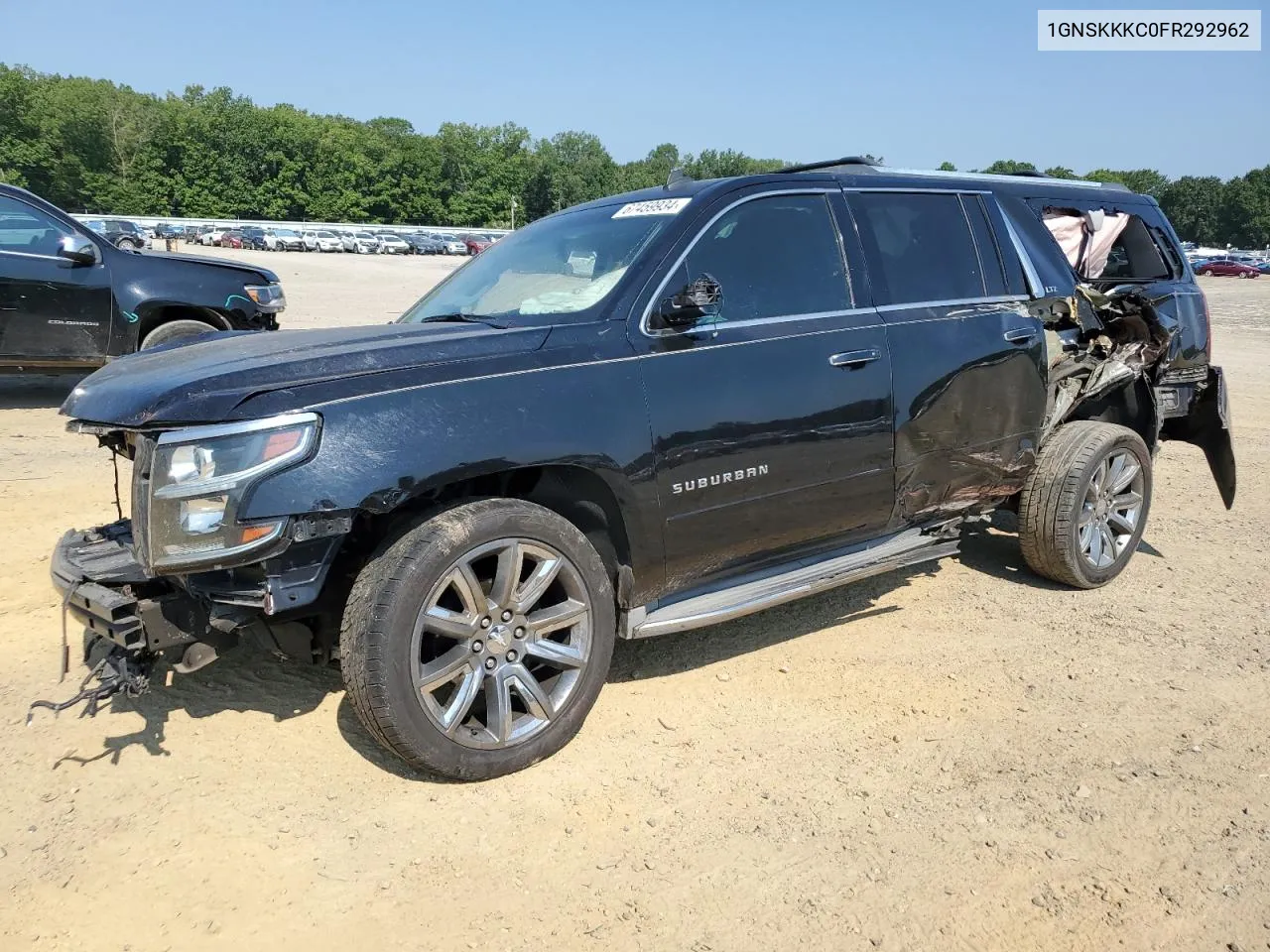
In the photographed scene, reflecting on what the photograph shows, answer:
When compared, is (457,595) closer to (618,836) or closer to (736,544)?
(618,836)

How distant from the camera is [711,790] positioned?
319cm

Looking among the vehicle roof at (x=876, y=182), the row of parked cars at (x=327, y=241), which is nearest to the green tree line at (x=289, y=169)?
the row of parked cars at (x=327, y=241)

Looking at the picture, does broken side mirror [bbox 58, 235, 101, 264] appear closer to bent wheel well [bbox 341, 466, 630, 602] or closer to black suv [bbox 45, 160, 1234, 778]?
black suv [bbox 45, 160, 1234, 778]

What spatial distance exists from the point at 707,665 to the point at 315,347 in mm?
2079

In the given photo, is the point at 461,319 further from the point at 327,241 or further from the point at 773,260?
the point at 327,241

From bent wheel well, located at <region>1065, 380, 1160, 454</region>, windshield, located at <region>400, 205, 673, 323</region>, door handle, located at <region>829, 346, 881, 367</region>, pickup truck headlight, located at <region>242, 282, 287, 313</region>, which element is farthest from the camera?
pickup truck headlight, located at <region>242, 282, 287, 313</region>

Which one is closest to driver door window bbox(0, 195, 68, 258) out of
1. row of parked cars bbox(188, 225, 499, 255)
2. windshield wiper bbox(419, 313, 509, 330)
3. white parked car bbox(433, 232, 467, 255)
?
windshield wiper bbox(419, 313, 509, 330)

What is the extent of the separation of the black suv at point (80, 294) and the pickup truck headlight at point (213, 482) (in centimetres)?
598

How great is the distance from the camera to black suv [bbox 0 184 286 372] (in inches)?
324

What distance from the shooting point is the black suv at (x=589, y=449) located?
2896 mm

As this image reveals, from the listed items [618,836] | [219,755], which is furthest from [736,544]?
[219,755]

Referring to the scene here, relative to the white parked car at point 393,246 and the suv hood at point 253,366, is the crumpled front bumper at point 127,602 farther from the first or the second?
the white parked car at point 393,246

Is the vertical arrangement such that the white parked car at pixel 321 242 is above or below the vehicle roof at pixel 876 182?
above

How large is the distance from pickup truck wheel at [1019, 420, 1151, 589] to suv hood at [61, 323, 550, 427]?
2.97 meters
